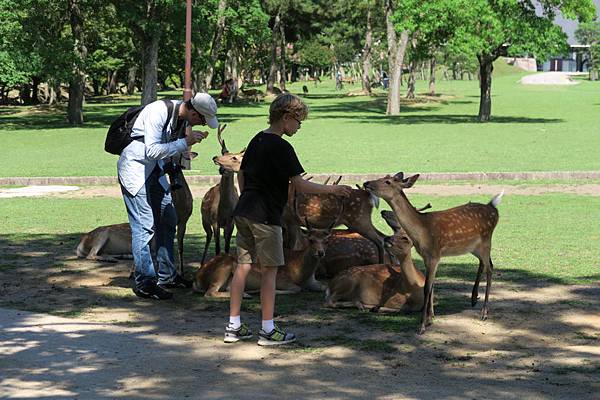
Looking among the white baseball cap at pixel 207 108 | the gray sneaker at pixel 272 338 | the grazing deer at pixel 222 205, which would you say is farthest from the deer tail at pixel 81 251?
the gray sneaker at pixel 272 338

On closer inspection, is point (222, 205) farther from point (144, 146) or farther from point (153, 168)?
point (144, 146)

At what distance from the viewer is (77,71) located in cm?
3972

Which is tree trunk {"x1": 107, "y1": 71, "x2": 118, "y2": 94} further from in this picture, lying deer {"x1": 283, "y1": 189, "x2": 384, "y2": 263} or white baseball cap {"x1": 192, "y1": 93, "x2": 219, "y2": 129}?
white baseball cap {"x1": 192, "y1": 93, "x2": 219, "y2": 129}

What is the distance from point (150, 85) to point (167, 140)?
3369 cm

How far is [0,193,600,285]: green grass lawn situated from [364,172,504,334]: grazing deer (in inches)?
69.8

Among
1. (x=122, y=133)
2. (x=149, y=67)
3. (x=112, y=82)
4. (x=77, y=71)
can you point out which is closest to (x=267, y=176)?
(x=122, y=133)

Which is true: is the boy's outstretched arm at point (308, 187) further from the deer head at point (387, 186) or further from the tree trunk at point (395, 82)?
the tree trunk at point (395, 82)

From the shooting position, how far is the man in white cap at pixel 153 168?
905 cm

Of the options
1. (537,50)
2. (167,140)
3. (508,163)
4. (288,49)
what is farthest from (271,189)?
(288,49)

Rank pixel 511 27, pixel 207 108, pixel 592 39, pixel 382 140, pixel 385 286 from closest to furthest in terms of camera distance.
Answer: pixel 207 108 → pixel 385 286 → pixel 382 140 → pixel 511 27 → pixel 592 39

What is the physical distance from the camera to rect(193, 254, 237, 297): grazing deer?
9766 millimetres

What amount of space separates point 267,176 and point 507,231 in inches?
273

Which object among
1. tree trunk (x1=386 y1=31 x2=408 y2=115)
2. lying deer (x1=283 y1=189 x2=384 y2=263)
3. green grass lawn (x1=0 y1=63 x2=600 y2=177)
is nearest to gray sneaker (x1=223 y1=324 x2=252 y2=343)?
lying deer (x1=283 y1=189 x2=384 y2=263)

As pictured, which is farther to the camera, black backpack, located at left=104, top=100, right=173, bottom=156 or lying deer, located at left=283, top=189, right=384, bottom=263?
lying deer, located at left=283, top=189, right=384, bottom=263
